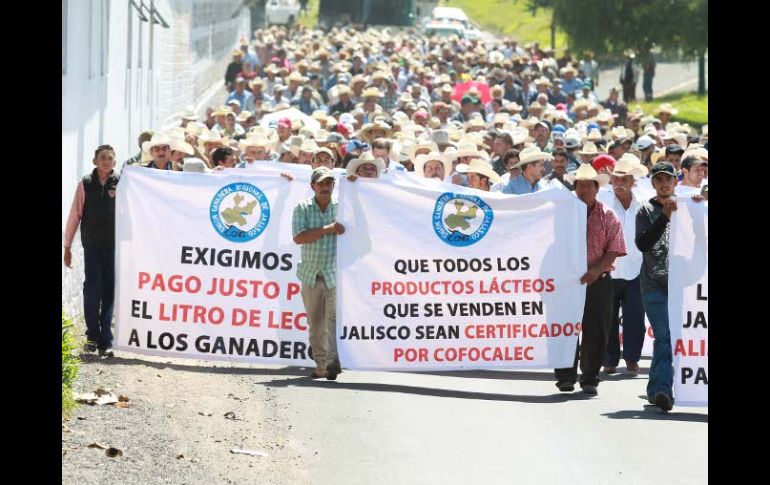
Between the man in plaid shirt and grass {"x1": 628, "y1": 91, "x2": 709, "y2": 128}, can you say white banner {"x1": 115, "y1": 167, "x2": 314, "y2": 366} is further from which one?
grass {"x1": 628, "y1": 91, "x2": 709, "y2": 128}

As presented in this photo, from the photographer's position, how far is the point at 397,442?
11859 millimetres

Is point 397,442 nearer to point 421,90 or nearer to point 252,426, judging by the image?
point 252,426

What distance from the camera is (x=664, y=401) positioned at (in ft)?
43.8

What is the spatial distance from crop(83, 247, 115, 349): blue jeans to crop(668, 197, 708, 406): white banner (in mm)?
4776

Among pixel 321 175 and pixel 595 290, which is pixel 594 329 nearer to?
pixel 595 290

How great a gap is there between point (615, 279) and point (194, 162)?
12.7 ft

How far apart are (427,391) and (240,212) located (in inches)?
85.6

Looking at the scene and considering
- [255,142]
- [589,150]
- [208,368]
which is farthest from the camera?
[589,150]

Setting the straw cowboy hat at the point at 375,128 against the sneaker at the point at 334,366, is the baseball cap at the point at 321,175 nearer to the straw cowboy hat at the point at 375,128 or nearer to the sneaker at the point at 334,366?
the sneaker at the point at 334,366

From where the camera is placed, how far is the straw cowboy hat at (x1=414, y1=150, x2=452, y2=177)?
18453mm

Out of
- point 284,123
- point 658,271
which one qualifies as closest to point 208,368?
point 658,271

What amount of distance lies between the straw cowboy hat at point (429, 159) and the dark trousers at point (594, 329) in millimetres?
3853

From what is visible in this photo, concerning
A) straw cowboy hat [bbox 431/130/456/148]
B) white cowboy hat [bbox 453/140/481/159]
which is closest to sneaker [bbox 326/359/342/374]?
white cowboy hat [bbox 453/140/481/159]
